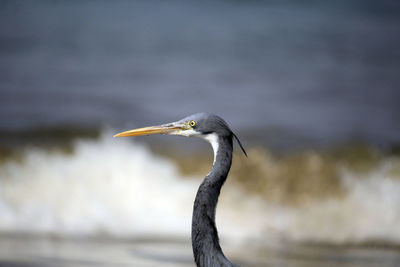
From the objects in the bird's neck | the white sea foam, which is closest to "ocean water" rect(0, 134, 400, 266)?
the white sea foam

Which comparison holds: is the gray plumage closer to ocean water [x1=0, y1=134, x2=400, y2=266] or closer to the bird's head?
the bird's head

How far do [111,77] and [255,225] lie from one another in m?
3.35

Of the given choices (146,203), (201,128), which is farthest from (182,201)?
(201,128)

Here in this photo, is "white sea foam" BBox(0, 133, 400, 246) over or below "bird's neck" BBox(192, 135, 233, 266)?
over

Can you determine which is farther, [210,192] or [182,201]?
[182,201]

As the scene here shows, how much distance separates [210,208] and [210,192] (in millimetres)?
81

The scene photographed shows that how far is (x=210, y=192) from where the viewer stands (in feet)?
10.8

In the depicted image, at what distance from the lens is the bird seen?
3303 millimetres

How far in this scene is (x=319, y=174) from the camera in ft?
29.9

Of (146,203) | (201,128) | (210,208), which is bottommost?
(210,208)

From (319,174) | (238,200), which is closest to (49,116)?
(238,200)

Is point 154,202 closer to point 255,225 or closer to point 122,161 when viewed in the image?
point 122,161

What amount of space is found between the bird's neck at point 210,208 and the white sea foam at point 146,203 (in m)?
4.98

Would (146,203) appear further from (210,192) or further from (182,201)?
(210,192)
